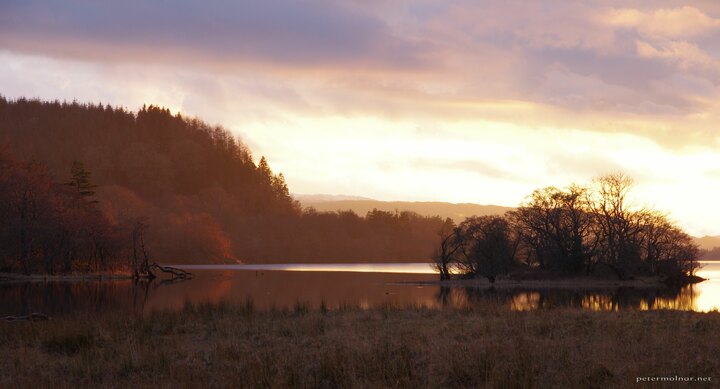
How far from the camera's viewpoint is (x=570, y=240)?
284ft

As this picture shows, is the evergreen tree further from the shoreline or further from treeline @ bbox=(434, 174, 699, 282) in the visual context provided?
treeline @ bbox=(434, 174, 699, 282)

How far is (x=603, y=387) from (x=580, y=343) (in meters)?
5.10

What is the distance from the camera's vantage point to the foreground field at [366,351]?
627 inches

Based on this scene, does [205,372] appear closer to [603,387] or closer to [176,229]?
[603,387]

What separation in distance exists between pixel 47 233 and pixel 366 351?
80227 millimetres

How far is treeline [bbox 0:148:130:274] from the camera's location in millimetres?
88419

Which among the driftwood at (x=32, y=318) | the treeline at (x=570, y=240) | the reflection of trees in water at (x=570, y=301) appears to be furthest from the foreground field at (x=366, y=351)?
the treeline at (x=570, y=240)

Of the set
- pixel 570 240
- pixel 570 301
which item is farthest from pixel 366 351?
pixel 570 240

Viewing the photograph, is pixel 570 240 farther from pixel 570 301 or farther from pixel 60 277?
pixel 60 277

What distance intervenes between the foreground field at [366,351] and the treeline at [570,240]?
5631 centimetres

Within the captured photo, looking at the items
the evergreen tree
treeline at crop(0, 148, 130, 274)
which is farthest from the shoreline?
the evergreen tree

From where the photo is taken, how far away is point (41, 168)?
109500 mm

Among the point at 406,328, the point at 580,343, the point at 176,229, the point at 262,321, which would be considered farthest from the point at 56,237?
the point at 176,229

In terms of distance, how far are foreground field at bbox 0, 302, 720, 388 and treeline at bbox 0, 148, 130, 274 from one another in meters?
67.9
